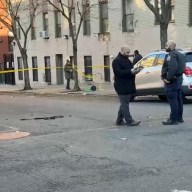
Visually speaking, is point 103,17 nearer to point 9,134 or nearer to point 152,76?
point 152,76

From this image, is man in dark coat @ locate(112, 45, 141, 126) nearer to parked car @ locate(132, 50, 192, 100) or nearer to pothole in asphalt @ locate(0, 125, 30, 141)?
pothole in asphalt @ locate(0, 125, 30, 141)

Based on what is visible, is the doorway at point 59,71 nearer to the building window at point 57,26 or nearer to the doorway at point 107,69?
the building window at point 57,26

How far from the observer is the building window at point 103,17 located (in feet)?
89.9

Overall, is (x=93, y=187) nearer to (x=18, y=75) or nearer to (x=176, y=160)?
(x=176, y=160)

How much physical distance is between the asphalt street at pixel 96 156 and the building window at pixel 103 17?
16.1m

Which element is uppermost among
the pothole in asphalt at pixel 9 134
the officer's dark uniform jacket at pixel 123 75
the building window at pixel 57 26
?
the building window at pixel 57 26

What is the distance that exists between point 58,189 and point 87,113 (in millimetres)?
7791

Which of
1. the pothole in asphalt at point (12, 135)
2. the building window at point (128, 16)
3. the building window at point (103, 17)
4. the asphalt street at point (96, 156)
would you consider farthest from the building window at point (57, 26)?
the pothole in asphalt at point (12, 135)

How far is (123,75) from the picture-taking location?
1007 centimetres

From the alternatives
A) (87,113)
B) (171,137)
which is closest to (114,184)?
(171,137)

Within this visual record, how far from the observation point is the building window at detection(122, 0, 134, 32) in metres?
25.4

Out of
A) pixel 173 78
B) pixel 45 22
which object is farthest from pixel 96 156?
pixel 45 22

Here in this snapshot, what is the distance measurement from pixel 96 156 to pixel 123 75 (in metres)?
3.12

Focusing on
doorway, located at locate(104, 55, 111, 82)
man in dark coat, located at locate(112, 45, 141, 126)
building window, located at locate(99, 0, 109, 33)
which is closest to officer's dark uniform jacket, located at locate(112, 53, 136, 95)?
man in dark coat, located at locate(112, 45, 141, 126)
